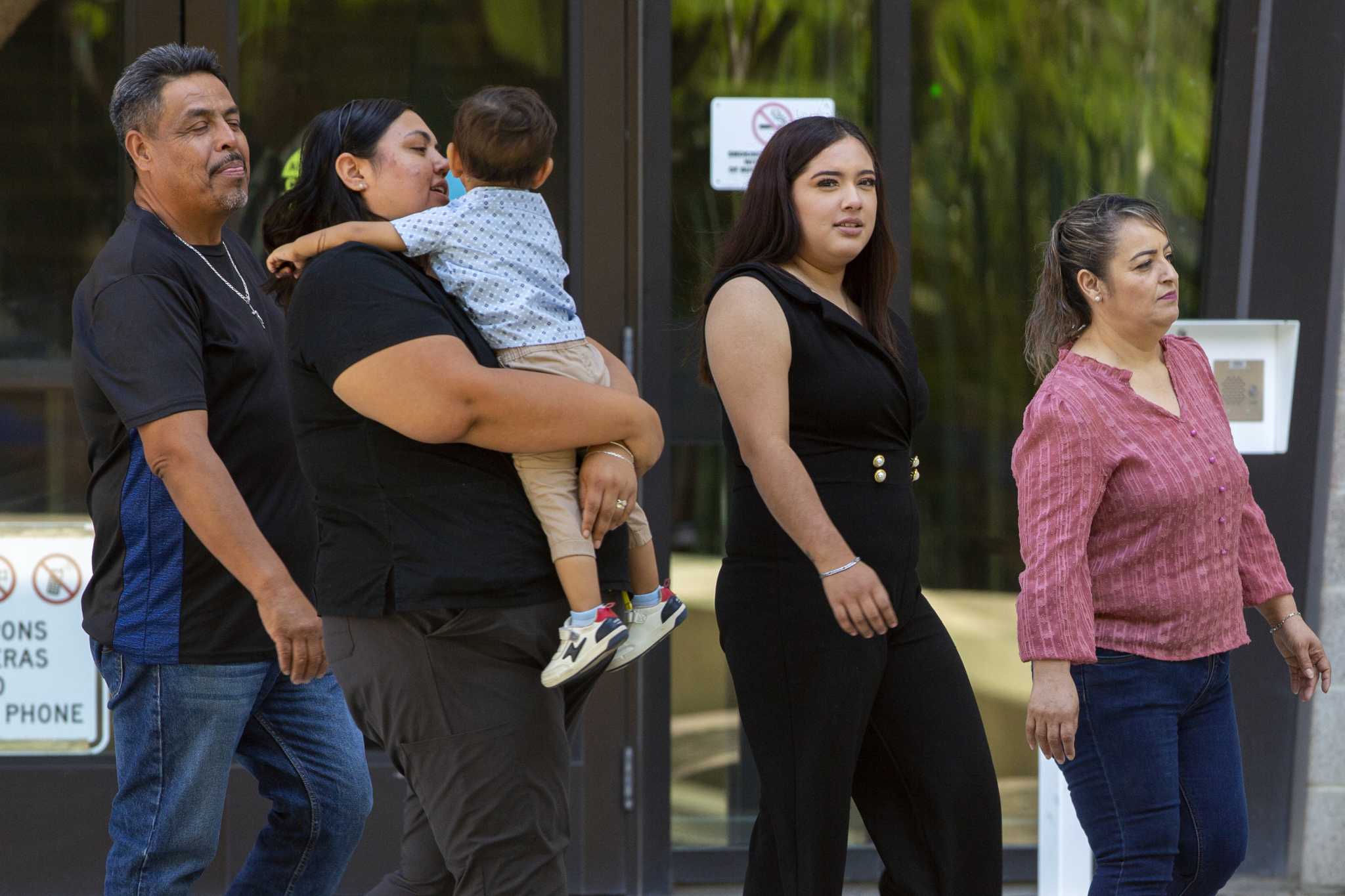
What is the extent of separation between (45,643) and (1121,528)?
10.0ft

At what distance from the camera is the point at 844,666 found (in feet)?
9.18

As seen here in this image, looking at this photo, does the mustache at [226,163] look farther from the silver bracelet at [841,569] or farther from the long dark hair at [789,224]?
the silver bracelet at [841,569]

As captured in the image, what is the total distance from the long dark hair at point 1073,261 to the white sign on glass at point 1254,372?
50.2 inches

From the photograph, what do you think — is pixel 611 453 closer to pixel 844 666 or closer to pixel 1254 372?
pixel 844 666

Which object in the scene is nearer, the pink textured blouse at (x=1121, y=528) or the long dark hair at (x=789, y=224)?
the pink textured blouse at (x=1121, y=528)

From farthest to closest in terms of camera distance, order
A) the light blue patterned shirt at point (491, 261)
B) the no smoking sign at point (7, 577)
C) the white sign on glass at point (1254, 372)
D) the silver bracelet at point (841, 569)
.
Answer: the no smoking sign at point (7, 577) → the white sign on glass at point (1254, 372) → the silver bracelet at point (841, 569) → the light blue patterned shirt at point (491, 261)

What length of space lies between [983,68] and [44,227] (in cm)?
279

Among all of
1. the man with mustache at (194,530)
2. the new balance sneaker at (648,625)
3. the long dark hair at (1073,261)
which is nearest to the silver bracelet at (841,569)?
the new balance sneaker at (648,625)

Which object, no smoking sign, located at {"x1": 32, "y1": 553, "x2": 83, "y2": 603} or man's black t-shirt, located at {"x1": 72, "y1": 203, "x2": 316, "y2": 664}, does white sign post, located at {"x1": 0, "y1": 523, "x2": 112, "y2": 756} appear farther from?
man's black t-shirt, located at {"x1": 72, "y1": 203, "x2": 316, "y2": 664}

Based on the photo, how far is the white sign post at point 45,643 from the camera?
14.5ft

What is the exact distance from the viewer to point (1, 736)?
14.6 ft

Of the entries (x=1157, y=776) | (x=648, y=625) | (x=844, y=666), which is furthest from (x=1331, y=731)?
(x=648, y=625)

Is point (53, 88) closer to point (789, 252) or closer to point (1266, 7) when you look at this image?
point (789, 252)

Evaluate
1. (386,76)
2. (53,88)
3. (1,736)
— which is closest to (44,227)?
(53,88)
